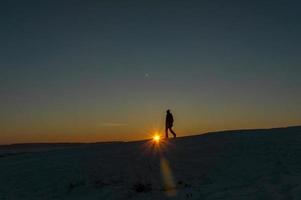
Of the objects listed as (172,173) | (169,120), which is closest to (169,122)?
(169,120)

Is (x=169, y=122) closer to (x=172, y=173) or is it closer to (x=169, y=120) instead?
(x=169, y=120)

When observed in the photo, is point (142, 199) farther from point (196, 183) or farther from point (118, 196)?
point (196, 183)

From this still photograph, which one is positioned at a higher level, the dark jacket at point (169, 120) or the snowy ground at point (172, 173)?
the dark jacket at point (169, 120)

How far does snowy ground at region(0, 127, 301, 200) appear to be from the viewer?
16.2 m

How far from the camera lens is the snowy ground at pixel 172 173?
16.2m

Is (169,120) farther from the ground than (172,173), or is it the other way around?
(169,120)

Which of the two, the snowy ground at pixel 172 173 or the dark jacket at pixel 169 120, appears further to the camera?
the dark jacket at pixel 169 120

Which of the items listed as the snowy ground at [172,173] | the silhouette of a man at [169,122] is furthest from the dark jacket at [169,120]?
the snowy ground at [172,173]

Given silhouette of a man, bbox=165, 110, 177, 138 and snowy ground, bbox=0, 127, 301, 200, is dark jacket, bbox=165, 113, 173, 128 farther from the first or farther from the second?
snowy ground, bbox=0, 127, 301, 200

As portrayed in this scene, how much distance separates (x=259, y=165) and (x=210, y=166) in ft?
6.82

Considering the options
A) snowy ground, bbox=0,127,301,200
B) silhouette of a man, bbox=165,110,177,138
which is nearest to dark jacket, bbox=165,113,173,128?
silhouette of a man, bbox=165,110,177,138

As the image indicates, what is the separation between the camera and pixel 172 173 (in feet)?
61.6

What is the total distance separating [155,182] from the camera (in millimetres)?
17750

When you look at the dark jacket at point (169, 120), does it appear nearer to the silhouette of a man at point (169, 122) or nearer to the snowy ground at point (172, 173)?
the silhouette of a man at point (169, 122)
